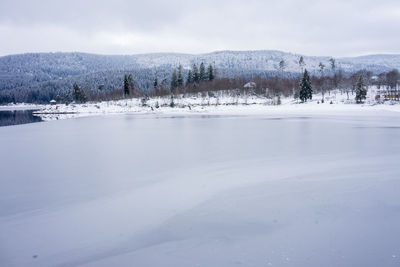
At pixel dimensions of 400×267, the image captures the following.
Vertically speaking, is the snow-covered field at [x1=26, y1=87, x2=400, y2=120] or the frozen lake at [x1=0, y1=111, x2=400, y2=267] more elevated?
the snow-covered field at [x1=26, y1=87, x2=400, y2=120]

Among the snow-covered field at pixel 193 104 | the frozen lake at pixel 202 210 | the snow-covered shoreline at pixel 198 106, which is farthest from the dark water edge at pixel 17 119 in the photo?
the frozen lake at pixel 202 210

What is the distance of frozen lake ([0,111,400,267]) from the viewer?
13.9 feet

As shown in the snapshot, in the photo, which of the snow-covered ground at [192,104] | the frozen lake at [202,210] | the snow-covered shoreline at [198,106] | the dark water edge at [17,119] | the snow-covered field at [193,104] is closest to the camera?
the frozen lake at [202,210]

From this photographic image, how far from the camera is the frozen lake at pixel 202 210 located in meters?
4.23

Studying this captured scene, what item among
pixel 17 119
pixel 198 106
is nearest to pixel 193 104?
pixel 198 106

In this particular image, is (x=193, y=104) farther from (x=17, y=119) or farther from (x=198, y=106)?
(x=17, y=119)

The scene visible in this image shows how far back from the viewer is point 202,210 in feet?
19.1

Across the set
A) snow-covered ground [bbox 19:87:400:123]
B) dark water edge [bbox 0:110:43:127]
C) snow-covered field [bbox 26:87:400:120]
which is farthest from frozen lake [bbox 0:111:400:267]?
snow-covered ground [bbox 19:87:400:123]

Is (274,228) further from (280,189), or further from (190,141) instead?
(190,141)

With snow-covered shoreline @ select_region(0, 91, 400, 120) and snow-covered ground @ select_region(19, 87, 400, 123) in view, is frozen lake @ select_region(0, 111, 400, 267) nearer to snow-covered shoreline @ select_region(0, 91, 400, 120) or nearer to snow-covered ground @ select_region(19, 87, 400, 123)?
snow-covered shoreline @ select_region(0, 91, 400, 120)

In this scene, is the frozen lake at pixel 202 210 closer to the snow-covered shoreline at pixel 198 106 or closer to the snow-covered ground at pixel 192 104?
the snow-covered shoreline at pixel 198 106

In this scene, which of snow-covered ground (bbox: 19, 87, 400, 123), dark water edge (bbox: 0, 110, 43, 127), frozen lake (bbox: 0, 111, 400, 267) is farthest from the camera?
snow-covered ground (bbox: 19, 87, 400, 123)

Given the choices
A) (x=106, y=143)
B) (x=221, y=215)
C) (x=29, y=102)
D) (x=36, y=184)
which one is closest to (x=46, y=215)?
(x=36, y=184)

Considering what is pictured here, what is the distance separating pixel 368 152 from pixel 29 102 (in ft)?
452
